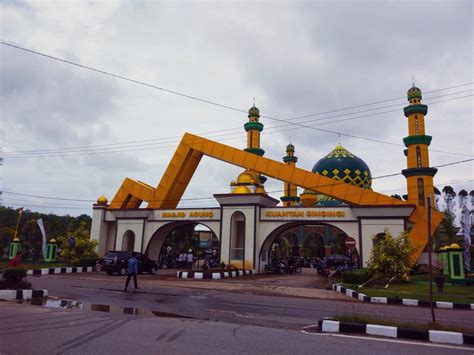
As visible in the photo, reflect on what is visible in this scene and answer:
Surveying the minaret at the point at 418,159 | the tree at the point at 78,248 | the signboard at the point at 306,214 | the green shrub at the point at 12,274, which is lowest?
the green shrub at the point at 12,274

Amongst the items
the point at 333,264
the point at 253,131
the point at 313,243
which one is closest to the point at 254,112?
the point at 253,131

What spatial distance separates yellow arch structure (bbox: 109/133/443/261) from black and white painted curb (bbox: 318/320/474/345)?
56.5ft

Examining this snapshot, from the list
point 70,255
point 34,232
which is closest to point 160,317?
point 70,255

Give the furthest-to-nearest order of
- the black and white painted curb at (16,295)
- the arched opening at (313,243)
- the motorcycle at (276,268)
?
the arched opening at (313,243) < the motorcycle at (276,268) < the black and white painted curb at (16,295)

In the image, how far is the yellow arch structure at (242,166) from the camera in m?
24.2

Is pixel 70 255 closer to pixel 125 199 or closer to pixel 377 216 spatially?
pixel 125 199

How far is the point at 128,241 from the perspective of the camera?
3275 centimetres

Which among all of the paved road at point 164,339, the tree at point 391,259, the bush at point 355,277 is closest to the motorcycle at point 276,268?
the bush at point 355,277

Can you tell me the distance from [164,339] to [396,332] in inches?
183

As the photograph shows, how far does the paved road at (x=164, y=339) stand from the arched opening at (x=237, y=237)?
19.3 metres

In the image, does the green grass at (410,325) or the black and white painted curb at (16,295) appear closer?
the green grass at (410,325)

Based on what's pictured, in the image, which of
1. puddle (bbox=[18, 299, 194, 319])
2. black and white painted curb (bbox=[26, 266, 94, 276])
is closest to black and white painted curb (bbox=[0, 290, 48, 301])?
puddle (bbox=[18, 299, 194, 319])

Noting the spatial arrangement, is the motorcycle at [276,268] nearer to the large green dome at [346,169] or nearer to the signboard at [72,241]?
the signboard at [72,241]

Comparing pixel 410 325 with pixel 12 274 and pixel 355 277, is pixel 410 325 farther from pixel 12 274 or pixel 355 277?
pixel 12 274
